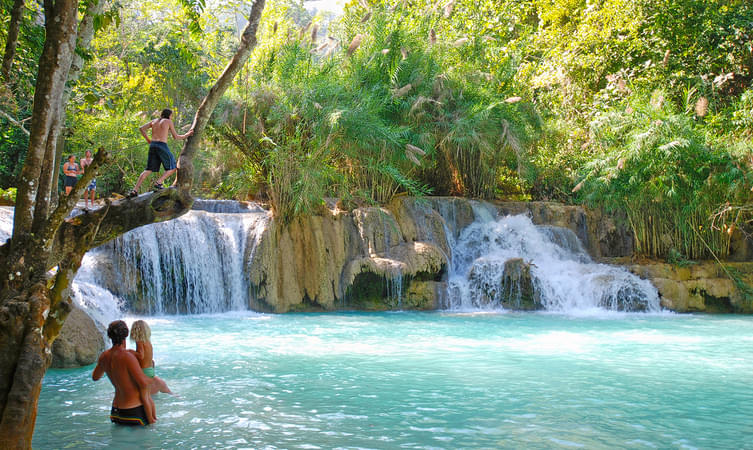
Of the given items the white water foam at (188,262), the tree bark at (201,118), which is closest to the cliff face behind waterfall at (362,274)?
the white water foam at (188,262)

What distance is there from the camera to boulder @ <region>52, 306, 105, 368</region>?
24.6ft

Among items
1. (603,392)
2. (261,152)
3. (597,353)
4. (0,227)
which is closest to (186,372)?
(603,392)

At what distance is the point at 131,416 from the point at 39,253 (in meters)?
1.99

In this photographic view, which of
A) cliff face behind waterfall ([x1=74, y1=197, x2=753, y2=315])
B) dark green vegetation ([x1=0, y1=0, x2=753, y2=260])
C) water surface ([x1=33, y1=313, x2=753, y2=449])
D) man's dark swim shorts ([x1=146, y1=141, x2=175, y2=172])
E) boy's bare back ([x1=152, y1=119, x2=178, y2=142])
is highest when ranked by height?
dark green vegetation ([x1=0, y1=0, x2=753, y2=260])

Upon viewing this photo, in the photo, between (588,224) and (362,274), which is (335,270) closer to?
(362,274)

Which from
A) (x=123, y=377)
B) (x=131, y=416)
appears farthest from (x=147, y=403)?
(x=123, y=377)

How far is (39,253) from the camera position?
3535 millimetres

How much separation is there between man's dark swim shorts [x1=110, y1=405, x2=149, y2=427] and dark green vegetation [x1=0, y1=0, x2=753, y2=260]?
8.44 metres

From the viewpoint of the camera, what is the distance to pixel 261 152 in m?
15.6

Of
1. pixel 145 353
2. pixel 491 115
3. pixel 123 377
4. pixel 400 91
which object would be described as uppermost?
pixel 400 91

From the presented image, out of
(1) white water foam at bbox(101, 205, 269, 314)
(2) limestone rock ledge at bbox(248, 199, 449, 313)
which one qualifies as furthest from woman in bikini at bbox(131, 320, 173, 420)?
(2) limestone rock ledge at bbox(248, 199, 449, 313)

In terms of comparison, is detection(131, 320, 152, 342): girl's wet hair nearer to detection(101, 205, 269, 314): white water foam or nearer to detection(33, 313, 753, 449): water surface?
detection(33, 313, 753, 449): water surface

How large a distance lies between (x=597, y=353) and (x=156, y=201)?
6.69 meters

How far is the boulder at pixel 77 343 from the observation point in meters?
7.49
